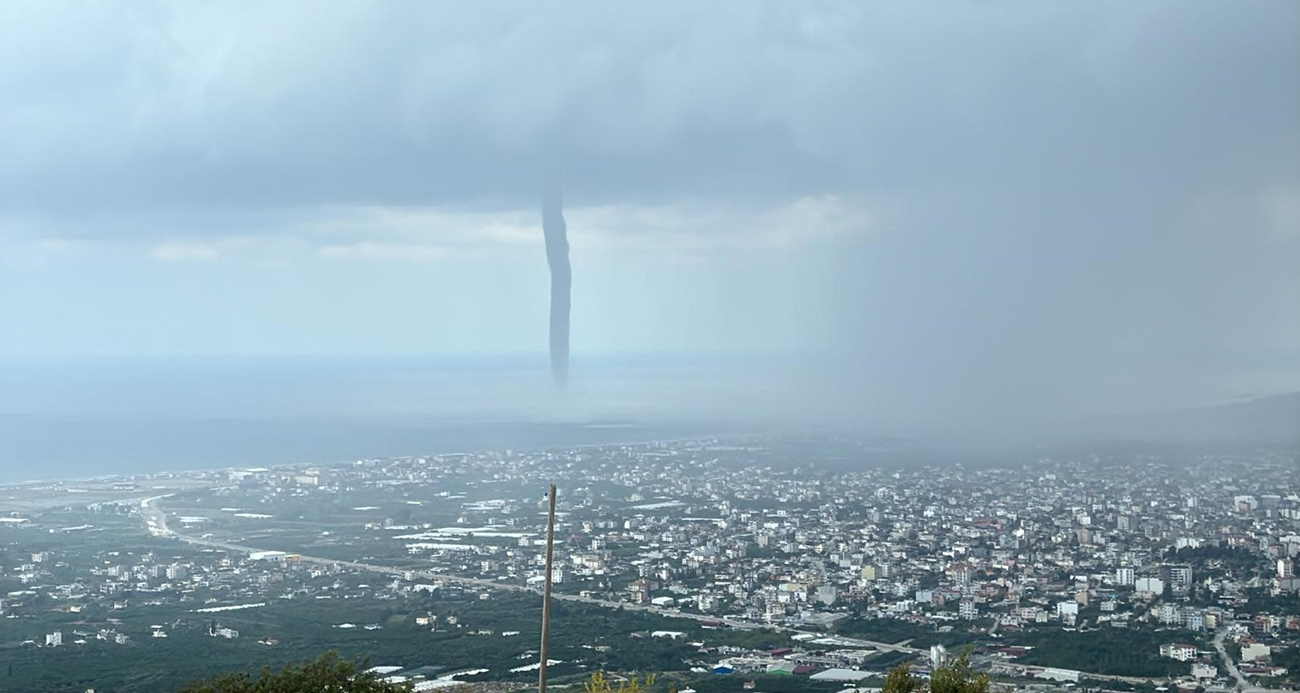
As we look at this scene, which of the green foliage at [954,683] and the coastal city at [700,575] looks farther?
the coastal city at [700,575]

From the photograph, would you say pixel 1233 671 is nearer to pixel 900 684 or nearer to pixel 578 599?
pixel 900 684

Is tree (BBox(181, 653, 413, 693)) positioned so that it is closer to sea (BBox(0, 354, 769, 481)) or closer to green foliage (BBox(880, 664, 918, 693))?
green foliage (BBox(880, 664, 918, 693))

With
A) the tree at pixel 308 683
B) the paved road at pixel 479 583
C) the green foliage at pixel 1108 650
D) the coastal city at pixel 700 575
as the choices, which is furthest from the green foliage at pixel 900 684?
the paved road at pixel 479 583

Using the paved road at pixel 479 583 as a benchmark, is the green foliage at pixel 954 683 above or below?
above

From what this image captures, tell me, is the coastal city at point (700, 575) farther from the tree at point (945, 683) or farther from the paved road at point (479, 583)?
the tree at point (945, 683)

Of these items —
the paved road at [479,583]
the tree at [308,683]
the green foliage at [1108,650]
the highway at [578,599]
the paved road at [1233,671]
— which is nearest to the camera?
the tree at [308,683]

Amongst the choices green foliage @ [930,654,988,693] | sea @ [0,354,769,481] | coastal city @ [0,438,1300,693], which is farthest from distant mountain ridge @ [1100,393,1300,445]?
green foliage @ [930,654,988,693]

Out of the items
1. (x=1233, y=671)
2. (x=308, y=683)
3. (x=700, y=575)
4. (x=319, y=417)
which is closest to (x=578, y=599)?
(x=700, y=575)

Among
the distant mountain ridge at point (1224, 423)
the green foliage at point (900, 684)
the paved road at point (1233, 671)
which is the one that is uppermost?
the distant mountain ridge at point (1224, 423)

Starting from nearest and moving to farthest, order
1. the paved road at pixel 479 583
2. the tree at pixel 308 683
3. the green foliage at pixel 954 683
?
1. the green foliage at pixel 954 683
2. the tree at pixel 308 683
3. the paved road at pixel 479 583
